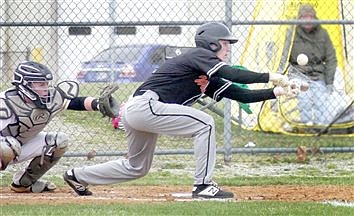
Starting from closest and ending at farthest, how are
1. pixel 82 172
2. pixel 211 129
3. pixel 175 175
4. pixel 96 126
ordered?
pixel 211 129 < pixel 82 172 < pixel 175 175 < pixel 96 126

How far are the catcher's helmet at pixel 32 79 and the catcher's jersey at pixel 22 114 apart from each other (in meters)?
0.08

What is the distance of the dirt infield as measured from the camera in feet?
26.5

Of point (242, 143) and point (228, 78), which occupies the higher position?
point (228, 78)

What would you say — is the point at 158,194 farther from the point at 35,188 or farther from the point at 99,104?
the point at 35,188

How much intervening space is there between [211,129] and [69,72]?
19.8 feet

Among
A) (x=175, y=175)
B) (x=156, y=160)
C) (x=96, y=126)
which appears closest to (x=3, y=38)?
(x=96, y=126)

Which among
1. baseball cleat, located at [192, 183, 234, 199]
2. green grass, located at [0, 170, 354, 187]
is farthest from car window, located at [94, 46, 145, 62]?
baseball cleat, located at [192, 183, 234, 199]

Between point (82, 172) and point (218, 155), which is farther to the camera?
point (218, 155)

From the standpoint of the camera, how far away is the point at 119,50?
1420cm

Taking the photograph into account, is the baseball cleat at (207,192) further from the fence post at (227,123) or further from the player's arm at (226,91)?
the fence post at (227,123)

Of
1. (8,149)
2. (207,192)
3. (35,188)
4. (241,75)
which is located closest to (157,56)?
(35,188)

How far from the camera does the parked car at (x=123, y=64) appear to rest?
12.9m

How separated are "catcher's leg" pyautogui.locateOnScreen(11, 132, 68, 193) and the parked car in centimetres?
391

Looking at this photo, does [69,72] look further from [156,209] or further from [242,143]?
[156,209]
